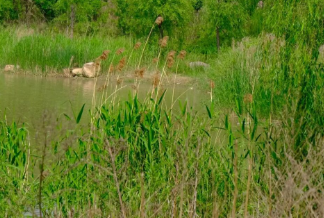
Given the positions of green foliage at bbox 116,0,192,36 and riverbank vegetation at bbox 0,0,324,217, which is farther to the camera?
green foliage at bbox 116,0,192,36

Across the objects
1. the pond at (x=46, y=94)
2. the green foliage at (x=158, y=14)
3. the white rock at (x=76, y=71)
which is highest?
the green foliage at (x=158, y=14)

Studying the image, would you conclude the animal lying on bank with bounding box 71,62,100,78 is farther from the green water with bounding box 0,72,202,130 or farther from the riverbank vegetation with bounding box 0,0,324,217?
the riverbank vegetation with bounding box 0,0,324,217

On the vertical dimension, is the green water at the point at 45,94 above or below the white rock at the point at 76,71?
above

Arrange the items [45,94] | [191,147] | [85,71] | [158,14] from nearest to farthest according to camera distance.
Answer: [191,147]
[45,94]
[85,71]
[158,14]

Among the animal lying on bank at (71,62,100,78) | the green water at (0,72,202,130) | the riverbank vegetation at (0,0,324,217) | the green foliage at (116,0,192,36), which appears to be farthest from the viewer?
the green foliage at (116,0,192,36)

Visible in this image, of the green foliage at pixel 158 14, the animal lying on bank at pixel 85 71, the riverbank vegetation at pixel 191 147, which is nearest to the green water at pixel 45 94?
the animal lying on bank at pixel 85 71

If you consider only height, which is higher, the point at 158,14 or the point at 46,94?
the point at 158,14

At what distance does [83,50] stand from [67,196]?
59.1 ft

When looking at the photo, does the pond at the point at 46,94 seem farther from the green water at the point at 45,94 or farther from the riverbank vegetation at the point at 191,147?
the riverbank vegetation at the point at 191,147

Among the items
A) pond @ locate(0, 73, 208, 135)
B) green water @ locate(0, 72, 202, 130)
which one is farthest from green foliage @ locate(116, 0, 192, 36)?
green water @ locate(0, 72, 202, 130)

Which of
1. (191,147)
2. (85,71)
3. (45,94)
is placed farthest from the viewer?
(85,71)

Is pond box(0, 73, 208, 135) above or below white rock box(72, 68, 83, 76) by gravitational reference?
above

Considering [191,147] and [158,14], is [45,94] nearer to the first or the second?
[191,147]

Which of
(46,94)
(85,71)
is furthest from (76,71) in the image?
(46,94)
